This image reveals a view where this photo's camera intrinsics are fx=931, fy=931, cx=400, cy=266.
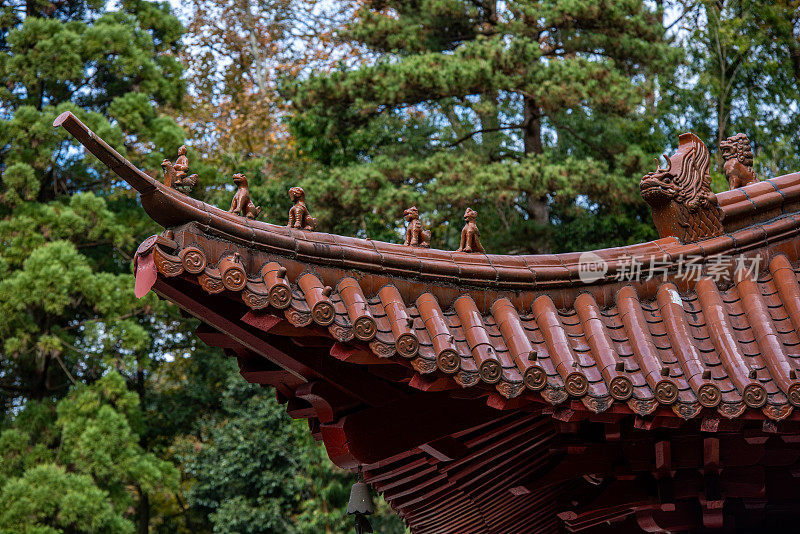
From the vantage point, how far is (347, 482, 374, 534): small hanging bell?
414cm

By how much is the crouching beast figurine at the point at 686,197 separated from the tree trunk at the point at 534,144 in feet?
32.1

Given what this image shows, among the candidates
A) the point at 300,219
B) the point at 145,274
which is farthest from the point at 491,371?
the point at 145,274

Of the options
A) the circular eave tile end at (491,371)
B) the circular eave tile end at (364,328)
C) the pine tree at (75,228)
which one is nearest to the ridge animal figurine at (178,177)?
the circular eave tile end at (364,328)

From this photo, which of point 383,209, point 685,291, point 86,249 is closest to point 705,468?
point 685,291

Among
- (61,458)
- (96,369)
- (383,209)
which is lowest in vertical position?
(61,458)

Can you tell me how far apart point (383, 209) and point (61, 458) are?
219 inches

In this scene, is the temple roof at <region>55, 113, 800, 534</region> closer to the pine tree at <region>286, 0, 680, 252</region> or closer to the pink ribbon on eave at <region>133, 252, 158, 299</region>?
the pink ribbon on eave at <region>133, 252, 158, 299</region>

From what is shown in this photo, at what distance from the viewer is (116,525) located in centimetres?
1248

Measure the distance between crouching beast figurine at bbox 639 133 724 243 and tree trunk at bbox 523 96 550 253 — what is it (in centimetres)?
977

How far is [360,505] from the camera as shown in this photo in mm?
4160

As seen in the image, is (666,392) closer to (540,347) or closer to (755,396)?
(755,396)

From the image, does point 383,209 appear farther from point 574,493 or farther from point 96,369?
point 574,493

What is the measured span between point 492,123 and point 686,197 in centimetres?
1185

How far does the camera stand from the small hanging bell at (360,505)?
414 cm
